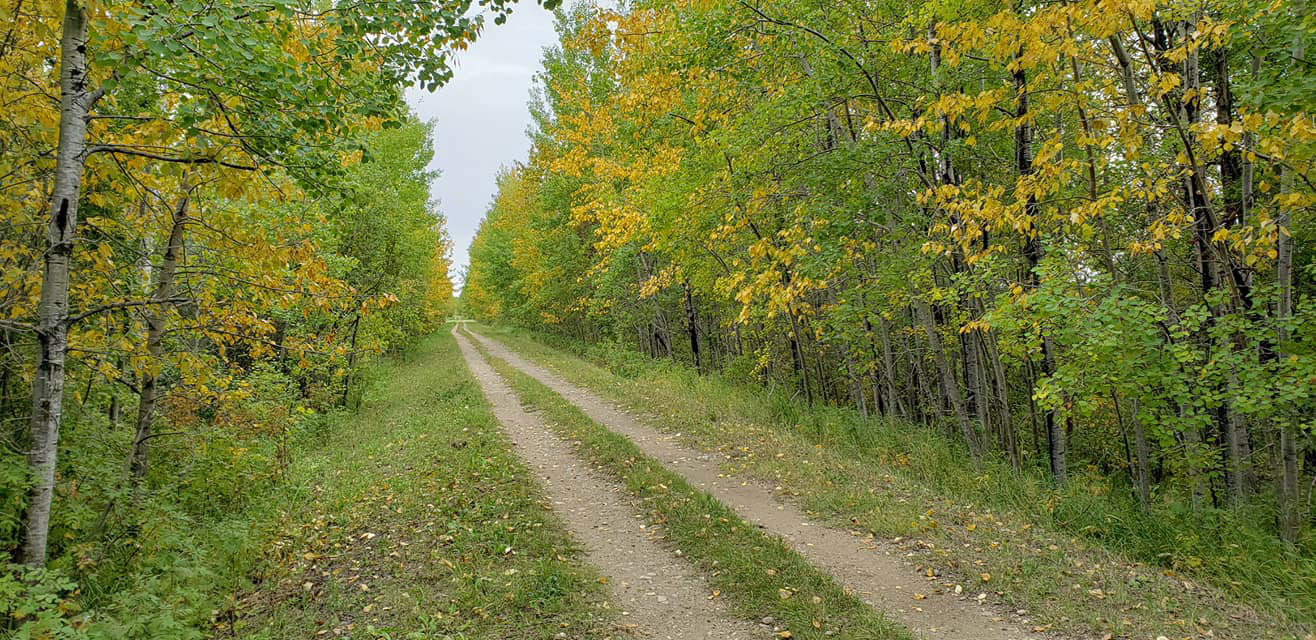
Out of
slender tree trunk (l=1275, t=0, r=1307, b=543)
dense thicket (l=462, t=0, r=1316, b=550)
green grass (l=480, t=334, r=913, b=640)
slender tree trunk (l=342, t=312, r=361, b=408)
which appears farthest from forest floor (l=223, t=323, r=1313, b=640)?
slender tree trunk (l=342, t=312, r=361, b=408)

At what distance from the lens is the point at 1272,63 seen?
5938 mm

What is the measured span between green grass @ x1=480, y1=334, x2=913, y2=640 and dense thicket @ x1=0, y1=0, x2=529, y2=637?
3.85 m

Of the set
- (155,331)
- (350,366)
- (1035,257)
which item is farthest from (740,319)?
(350,366)

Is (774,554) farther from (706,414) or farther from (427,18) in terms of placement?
(706,414)

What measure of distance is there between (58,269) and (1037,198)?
23.7 feet

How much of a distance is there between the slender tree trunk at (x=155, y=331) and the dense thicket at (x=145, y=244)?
0.11 feet

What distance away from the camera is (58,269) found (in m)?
3.60

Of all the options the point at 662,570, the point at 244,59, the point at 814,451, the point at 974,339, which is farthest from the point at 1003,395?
the point at 244,59

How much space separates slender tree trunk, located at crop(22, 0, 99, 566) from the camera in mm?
3555

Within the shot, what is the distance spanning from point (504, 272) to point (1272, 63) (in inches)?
1209

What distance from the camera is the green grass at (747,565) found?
4336 mm

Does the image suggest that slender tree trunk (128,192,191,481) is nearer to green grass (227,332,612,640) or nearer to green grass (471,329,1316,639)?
green grass (227,332,612,640)

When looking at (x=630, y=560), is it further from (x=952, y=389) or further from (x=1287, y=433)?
(x=1287, y=433)

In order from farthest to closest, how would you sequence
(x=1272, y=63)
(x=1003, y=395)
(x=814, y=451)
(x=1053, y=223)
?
1. (x=1003, y=395)
2. (x=814, y=451)
3. (x=1053, y=223)
4. (x=1272, y=63)
